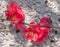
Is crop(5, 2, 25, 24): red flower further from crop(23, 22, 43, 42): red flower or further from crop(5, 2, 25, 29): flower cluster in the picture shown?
crop(23, 22, 43, 42): red flower

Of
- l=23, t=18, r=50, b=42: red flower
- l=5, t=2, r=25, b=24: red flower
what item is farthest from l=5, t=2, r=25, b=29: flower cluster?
l=23, t=18, r=50, b=42: red flower

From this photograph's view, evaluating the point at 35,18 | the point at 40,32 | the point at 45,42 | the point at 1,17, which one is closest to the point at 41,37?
the point at 40,32

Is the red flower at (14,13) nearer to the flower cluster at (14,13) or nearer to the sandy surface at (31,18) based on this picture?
the flower cluster at (14,13)

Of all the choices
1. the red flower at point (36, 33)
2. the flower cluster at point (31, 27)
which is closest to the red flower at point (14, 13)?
the flower cluster at point (31, 27)

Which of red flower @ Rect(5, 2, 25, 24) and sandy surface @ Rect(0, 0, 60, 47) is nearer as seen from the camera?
red flower @ Rect(5, 2, 25, 24)

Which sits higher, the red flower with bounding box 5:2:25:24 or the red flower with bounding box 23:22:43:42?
the red flower with bounding box 5:2:25:24

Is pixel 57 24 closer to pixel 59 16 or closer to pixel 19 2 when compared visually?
pixel 59 16

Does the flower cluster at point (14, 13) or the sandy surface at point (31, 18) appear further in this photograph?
the sandy surface at point (31, 18)
